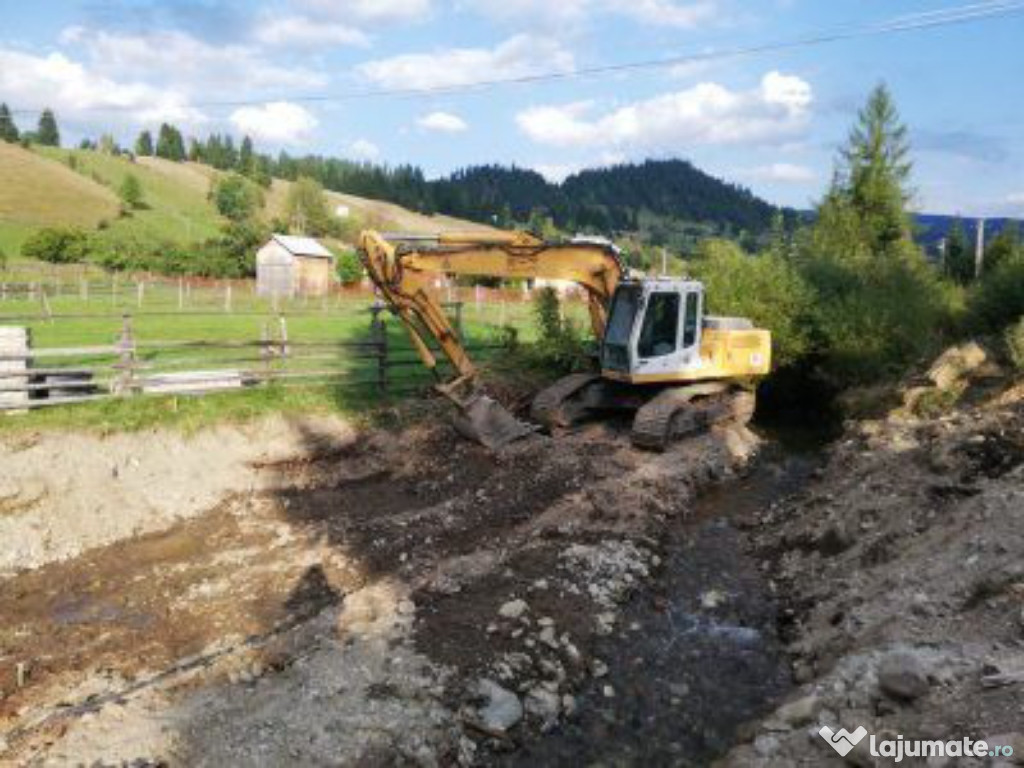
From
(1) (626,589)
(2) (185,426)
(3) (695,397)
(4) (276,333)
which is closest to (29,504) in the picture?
(2) (185,426)

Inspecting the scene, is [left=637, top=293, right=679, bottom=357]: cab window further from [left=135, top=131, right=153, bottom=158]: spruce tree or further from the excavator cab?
[left=135, top=131, right=153, bottom=158]: spruce tree

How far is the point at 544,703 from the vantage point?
795 centimetres

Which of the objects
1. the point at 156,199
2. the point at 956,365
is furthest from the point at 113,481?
Result: the point at 156,199

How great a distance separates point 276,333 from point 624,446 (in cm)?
1575

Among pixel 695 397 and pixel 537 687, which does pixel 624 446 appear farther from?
pixel 537 687

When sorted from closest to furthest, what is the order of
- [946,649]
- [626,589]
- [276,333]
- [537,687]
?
1. [946,649]
2. [537,687]
3. [626,589]
4. [276,333]

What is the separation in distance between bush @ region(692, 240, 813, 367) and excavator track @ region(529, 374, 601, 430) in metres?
6.12

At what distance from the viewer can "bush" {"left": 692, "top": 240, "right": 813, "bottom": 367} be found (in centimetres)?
2128

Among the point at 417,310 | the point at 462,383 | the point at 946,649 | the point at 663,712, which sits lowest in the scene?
the point at 663,712

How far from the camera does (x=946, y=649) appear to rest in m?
7.64

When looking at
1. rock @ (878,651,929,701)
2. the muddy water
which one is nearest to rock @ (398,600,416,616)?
the muddy water

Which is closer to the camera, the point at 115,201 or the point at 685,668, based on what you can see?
the point at 685,668

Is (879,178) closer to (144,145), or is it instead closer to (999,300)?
(999,300)

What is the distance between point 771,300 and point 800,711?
15.4m
